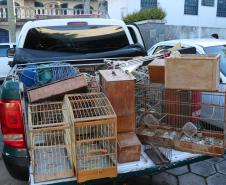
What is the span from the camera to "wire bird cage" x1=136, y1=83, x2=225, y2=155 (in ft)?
9.81

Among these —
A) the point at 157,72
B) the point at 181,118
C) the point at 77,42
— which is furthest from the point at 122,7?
the point at 181,118

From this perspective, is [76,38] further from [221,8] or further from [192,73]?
[221,8]

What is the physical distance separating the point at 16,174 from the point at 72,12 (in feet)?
83.2

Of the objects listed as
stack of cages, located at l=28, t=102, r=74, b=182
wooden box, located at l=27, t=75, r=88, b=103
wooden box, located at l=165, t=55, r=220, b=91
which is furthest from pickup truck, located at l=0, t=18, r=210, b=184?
wooden box, located at l=165, t=55, r=220, b=91

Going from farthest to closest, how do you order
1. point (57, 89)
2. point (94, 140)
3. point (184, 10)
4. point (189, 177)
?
point (184, 10), point (189, 177), point (57, 89), point (94, 140)

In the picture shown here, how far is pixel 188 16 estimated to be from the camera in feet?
68.7

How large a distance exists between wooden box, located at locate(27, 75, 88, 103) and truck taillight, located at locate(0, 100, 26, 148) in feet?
0.71

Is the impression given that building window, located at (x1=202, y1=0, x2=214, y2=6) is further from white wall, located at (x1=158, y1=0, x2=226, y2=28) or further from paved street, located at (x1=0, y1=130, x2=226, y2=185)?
paved street, located at (x1=0, y1=130, x2=226, y2=185)

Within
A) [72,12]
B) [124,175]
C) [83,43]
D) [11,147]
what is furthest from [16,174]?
[72,12]

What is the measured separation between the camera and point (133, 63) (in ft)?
12.2

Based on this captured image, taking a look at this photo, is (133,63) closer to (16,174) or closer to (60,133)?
(60,133)

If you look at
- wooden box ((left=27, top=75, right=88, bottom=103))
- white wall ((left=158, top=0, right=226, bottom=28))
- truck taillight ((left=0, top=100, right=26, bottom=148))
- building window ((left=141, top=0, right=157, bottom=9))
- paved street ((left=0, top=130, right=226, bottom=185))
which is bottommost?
paved street ((left=0, top=130, right=226, bottom=185))

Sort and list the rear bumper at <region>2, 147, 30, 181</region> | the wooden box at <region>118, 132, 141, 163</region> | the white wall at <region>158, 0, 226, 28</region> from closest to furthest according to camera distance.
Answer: the wooden box at <region>118, 132, 141, 163</region>, the rear bumper at <region>2, 147, 30, 181</region>, the white wall at <region>158, 0, 226, 28</region>

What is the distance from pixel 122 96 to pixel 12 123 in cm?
102
